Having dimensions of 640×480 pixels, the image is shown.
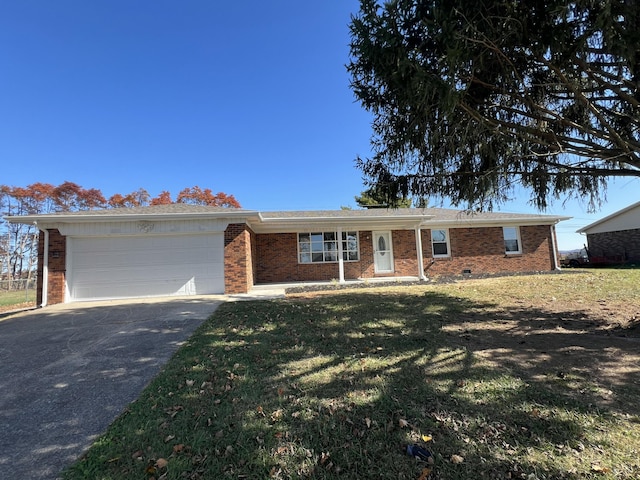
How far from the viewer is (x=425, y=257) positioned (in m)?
15.2

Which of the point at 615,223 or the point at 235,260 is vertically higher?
the point at 615,223

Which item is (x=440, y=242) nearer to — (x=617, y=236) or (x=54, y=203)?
(x=617, y=236)

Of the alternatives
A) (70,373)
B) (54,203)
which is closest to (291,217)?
(70,373)

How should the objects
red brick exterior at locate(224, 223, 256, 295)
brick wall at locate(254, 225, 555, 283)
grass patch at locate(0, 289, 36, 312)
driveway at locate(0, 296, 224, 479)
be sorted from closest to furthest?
driveway at locate(0, 296, 224, 479)
red brick exterior at locate(224, 223, 256, 295)
grass patch at locate(0, 289, 36, 312)
brick wall at locate(254, 225, 555, 283)

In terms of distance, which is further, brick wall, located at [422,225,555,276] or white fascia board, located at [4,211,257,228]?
brick wall, located at [422,225,555,276]

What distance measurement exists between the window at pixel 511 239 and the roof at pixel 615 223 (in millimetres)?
10336

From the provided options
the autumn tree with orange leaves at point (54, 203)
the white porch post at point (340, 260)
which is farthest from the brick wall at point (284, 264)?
the autumn tree with orange leaves at point (54, 203)

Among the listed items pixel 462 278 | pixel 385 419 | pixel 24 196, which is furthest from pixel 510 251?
pixel 24 196

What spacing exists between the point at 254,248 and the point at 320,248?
2.98m

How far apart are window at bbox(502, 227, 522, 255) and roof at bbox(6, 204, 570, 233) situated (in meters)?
0.48

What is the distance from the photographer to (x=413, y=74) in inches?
160

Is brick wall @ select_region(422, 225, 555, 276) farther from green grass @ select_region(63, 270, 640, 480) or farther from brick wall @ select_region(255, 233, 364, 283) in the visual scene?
green grass @ select_region(63, 270, 640, 480)

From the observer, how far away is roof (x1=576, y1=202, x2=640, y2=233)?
19734 mm

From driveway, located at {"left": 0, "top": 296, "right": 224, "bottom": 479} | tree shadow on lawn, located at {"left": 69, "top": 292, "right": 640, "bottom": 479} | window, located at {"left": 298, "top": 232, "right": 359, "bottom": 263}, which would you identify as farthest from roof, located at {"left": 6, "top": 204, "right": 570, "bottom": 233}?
tree shadow on lawn, located at {"left": 69, "top": 292, "right": 640, "bottom": 479}
